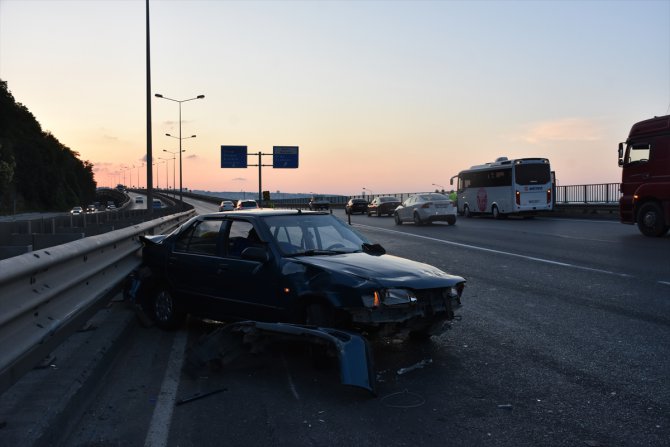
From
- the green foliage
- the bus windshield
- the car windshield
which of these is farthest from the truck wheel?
the green foliage

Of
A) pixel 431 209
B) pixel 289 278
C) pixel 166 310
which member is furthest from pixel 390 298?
pixel 431 209

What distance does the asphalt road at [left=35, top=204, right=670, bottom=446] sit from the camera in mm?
3904

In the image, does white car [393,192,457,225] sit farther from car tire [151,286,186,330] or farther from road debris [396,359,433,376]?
road debris [396,359,433,376]

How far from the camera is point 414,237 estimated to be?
69.6 feet

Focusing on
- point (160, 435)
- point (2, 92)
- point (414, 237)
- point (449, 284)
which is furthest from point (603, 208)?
point (2, 92)

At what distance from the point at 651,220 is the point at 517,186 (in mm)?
13420

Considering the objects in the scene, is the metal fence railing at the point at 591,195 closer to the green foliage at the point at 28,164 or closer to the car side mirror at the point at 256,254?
the car side mirror at the point at 256,254

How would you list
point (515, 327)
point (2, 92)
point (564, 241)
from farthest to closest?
point (2, 92), point (564, 241), point (515, 327)

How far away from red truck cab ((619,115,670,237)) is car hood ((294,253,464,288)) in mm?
15178

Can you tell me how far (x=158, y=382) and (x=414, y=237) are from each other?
1666cm

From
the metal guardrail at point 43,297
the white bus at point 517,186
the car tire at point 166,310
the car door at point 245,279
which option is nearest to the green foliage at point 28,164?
the white bus at point 517,186

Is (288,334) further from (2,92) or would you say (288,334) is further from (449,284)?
(2,92)

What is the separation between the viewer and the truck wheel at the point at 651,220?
1848 cm

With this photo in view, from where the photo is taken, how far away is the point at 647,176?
19.0 m
